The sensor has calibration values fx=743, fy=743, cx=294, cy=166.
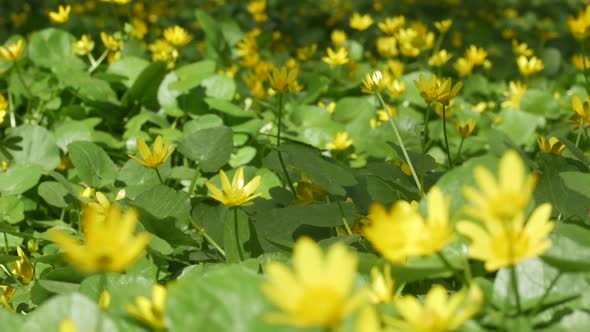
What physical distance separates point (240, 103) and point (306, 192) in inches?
36.6

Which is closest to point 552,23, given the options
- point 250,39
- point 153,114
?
point 250,39

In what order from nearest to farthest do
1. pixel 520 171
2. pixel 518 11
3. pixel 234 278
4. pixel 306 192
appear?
1. pixel 520 171
2. pixel 234 278
3. pixel 306 192
4. pixel 518 11

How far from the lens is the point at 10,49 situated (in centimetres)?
180

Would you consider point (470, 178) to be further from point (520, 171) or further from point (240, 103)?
point (240, 103)

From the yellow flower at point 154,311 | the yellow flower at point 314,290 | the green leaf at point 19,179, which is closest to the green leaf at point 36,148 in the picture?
the green leaf at point 19,179

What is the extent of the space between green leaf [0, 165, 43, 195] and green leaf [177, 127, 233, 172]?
30 centimetres

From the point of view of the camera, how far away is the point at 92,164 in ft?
4.74

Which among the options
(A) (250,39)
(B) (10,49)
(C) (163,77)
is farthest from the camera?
(A) (250,39)

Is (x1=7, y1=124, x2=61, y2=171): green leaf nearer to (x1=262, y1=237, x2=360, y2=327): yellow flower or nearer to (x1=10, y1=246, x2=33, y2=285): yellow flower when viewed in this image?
(x1=10, y1=246, x2=33, y2=285): yellow flower

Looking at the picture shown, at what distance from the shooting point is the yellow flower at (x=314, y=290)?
49 cm

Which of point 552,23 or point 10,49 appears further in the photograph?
point 552,23

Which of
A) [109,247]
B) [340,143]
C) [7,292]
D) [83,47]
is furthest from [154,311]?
[83,47]

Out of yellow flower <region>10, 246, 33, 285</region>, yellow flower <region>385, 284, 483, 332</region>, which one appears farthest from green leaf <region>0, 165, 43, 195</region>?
yellow flower <region>385, 284, 483, 332</region>

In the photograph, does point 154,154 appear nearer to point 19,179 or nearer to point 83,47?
point 19,179
